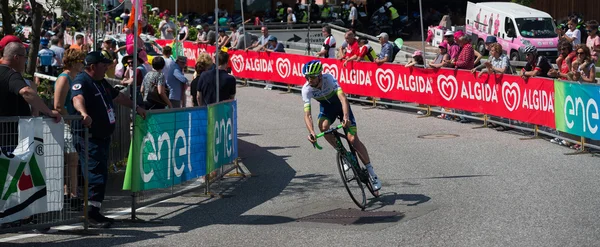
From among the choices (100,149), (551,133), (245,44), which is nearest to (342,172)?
(100,149)

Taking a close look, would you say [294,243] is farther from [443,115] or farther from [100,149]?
[443,115]

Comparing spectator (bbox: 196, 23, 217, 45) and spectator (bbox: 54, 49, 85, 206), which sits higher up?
spectator (bbox: 196, 23, 217, 45)

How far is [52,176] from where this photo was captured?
925cm

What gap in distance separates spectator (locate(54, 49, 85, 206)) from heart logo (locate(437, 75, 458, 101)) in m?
10.8

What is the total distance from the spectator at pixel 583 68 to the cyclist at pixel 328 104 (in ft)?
18.1

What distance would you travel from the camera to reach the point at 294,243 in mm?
9250

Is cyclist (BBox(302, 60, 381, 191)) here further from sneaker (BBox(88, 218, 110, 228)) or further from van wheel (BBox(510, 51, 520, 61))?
van wheel (BBox(510, 51, 520, 61))

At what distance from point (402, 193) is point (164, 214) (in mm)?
2955

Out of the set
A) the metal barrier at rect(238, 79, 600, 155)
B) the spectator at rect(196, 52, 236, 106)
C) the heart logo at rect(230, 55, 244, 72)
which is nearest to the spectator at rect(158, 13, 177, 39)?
the heart logo at rect(230, 55, 244, 72)

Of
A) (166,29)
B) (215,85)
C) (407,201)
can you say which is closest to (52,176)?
(407,201)

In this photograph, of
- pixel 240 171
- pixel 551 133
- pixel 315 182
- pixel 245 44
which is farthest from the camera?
pixel 245 44

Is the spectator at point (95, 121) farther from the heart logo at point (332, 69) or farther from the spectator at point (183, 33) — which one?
the spectator at point (183, 33)

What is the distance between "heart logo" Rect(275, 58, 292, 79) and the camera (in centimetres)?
2727

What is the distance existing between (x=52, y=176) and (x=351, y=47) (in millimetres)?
15383
